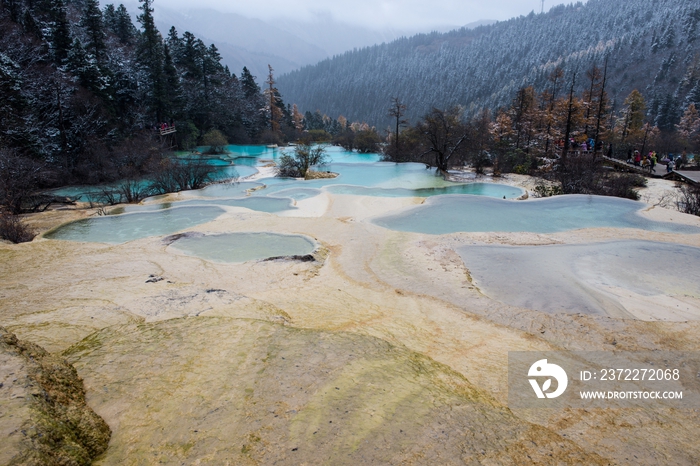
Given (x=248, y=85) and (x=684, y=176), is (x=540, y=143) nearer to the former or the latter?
(x=684, y=176)

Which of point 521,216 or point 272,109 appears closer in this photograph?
point 521,216

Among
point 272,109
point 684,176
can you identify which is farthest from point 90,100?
point 684,176

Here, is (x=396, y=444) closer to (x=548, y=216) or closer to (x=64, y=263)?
(x=64, y=263)

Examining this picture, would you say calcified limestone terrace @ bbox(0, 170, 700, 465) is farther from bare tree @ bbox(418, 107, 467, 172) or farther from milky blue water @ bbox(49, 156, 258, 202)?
bare tree @ bbox(418, 107, 467, 172)

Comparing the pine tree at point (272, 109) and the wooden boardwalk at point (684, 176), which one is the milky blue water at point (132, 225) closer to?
the wooden boardwalk at point (684, 176)

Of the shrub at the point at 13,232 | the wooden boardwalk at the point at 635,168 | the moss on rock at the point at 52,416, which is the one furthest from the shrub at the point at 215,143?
the moss on rock at the point at 52,416

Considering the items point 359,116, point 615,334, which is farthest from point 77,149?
point 359,116
